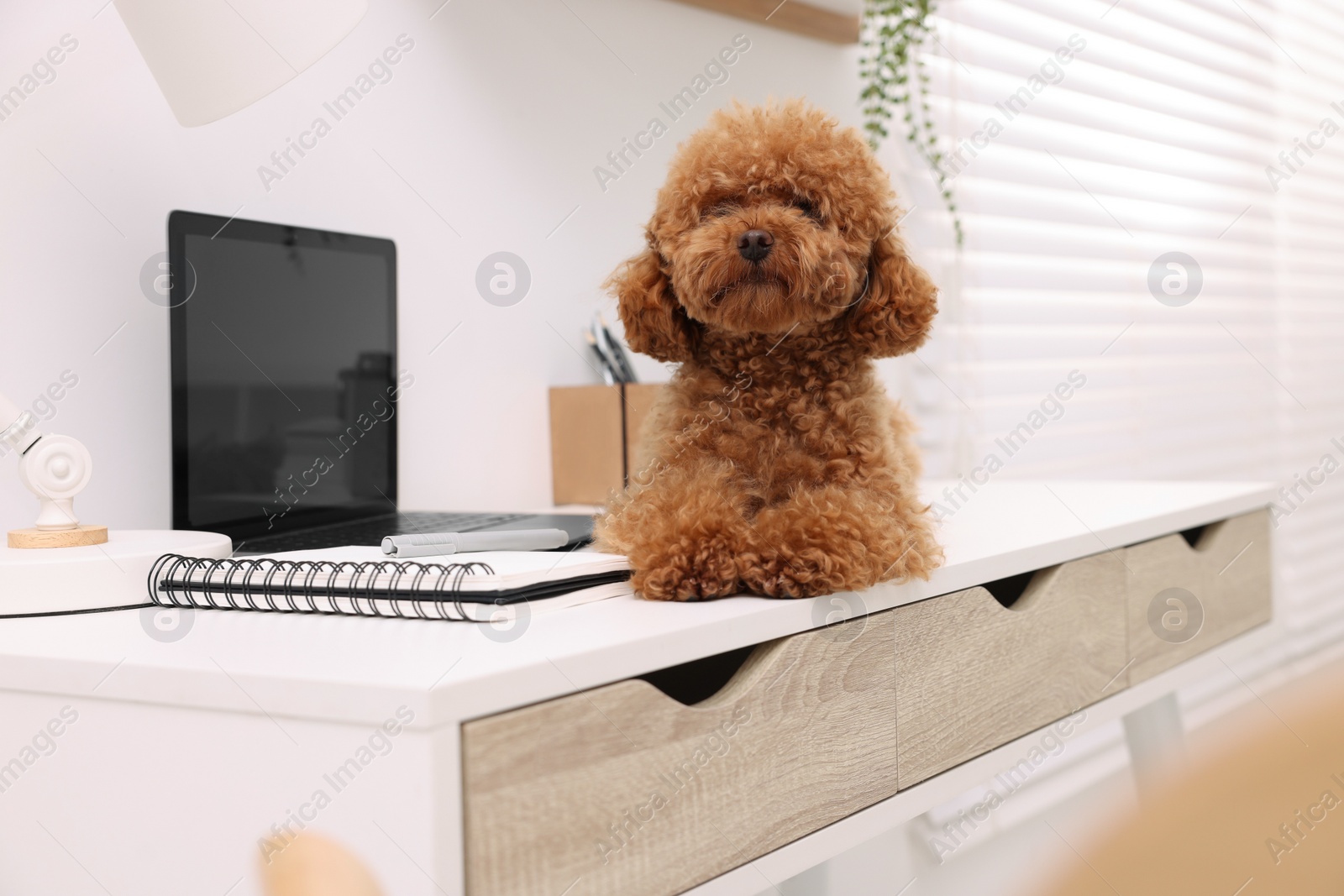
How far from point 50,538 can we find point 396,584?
0.30 m

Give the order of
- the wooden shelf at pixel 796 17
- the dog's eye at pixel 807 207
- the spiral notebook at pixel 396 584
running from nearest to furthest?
the spiral notebook at pixel 396 584 < the dog's eye at pixel 807 207 < the wooden shelf at pixel 796 17

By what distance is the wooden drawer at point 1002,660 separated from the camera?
2.77 feet

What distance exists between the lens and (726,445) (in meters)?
0.82

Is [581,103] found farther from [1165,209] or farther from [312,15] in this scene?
[1165,209]

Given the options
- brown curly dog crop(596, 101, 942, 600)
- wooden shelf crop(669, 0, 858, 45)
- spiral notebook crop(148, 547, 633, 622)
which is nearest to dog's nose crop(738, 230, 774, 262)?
brown curly dog crop(596, 101, 942, 600)

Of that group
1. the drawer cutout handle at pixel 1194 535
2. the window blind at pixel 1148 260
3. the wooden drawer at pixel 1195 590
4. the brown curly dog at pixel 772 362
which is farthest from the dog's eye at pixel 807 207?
the window blind at pixel 1148 260

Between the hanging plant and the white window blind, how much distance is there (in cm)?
4

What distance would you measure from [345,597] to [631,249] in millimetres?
980

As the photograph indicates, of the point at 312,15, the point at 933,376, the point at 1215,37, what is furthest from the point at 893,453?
the point at 1215,37

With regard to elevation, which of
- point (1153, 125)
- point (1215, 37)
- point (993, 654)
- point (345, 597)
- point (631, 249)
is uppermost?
point (1215, 37)

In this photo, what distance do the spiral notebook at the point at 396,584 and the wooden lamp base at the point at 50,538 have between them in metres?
0.07

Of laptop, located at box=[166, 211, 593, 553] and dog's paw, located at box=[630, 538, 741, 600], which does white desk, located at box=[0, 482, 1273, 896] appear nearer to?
dog's paw, located at box=[630, 538, 741, 600]

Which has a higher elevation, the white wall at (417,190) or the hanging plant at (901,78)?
the hanging plant at (901,78)

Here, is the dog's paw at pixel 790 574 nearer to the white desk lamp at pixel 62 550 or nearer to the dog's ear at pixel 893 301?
the dog's ear at pixel 893 301
